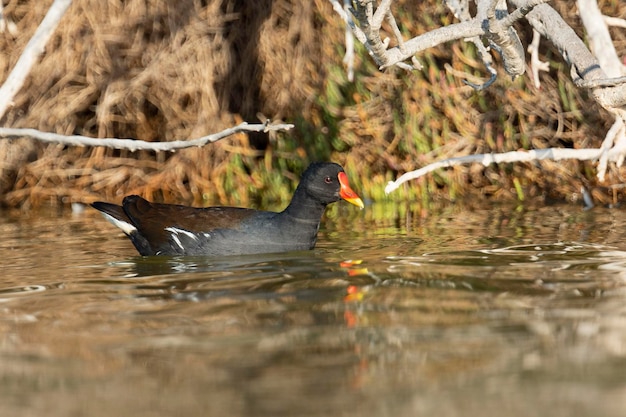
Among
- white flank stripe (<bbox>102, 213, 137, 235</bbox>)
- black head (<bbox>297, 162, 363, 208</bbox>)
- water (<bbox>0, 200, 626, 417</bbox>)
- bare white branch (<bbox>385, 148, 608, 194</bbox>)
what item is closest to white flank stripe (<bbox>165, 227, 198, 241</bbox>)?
water (<bbox>0, 200, 626, 417</bbox>)

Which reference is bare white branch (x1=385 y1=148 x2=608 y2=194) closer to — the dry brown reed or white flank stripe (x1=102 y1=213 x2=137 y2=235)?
white flank stripe (x1=102 y1=213 x2=137 y2=235)

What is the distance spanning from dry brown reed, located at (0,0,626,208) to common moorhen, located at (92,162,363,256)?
9.08 feet

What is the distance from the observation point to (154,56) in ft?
35.8

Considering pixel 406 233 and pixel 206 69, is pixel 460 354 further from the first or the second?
pixel 206 69

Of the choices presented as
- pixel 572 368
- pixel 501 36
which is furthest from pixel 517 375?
pixel 501 36

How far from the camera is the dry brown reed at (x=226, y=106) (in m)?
9.75

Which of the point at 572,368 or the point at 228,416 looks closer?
the point at 228,416

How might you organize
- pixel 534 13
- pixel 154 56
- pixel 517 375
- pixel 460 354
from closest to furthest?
1. pixel 517 375
2. pixel 460 354
3. pixel 534 13
4. pixel 154 56

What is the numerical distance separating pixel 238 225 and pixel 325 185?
0.72m

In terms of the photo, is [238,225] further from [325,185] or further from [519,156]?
[519,156]

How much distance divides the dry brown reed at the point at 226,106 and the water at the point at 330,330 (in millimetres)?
2874

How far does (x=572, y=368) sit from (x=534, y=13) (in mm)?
3981

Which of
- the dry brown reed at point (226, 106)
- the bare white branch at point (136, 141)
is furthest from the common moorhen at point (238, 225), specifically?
the dry brown reed at point (226, 106)

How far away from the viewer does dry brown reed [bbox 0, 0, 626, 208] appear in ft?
32.0
